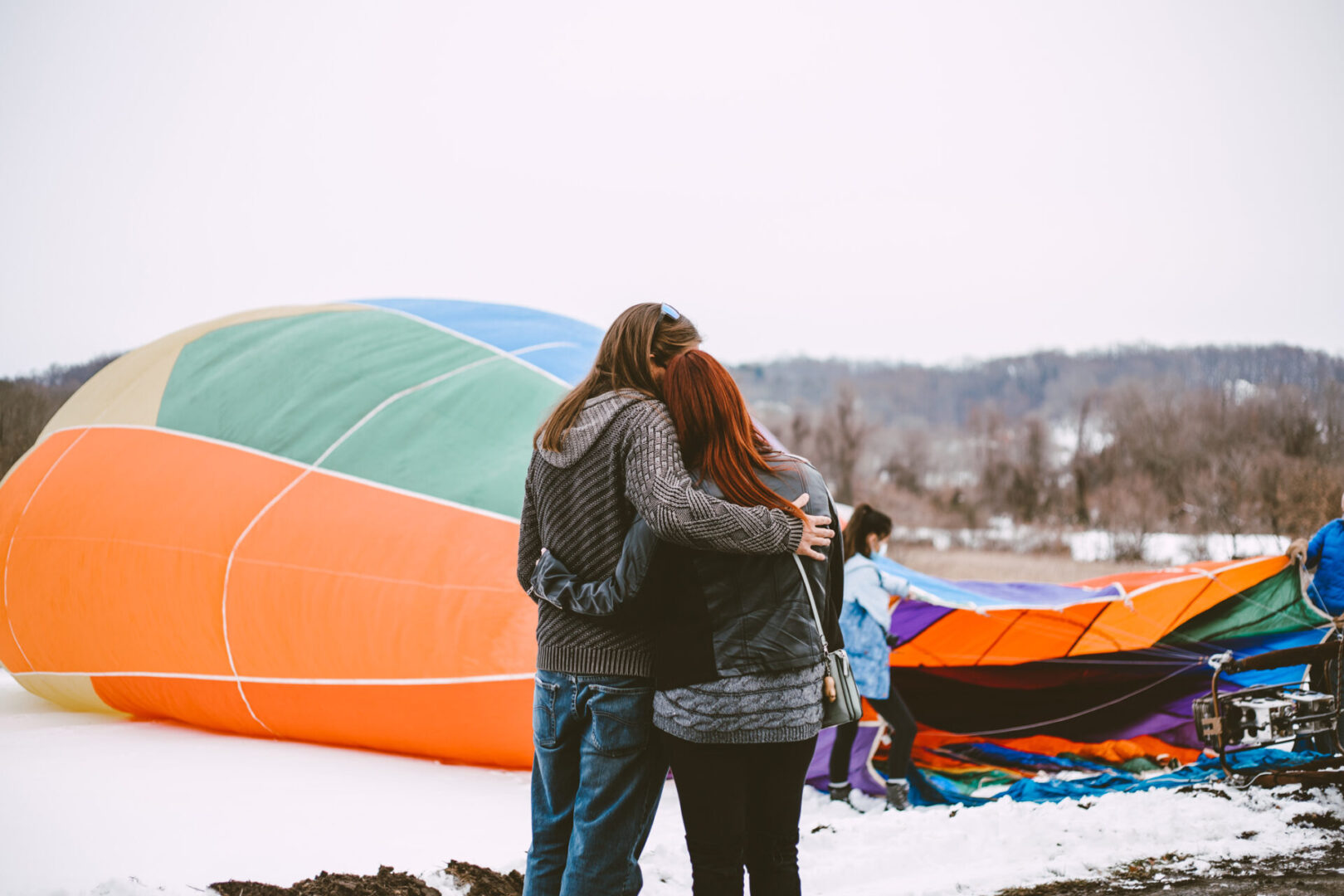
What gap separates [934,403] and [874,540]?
3154 cm

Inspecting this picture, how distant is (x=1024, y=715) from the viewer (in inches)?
184

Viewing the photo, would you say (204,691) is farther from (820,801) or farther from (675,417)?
(675,417)

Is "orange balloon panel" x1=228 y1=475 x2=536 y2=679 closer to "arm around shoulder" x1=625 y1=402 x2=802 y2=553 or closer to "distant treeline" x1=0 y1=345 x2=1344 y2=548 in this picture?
"distant treeline" x1=0 y1=345 x2=1344 y2=548

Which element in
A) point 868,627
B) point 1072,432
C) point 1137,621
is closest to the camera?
point 868,627

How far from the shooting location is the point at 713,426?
1.87 meters

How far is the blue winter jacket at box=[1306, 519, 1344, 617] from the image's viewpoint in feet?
13.9

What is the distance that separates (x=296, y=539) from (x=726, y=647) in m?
2.33

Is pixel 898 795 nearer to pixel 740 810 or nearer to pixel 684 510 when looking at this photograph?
pixel 740 810

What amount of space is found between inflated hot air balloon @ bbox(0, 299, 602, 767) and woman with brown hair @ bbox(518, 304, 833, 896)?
1494 mm

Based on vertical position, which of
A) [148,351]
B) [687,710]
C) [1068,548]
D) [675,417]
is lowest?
[1068,548]

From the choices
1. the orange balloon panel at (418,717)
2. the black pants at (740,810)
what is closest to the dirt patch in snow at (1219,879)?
the black pants at (740,810)

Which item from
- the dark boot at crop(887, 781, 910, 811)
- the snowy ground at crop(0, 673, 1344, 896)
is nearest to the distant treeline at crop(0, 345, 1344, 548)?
the snowy ground at crop(0, 673, 1344, 896)

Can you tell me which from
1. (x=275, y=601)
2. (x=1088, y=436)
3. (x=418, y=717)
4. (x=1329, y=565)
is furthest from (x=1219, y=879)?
(x=1088, y=436)

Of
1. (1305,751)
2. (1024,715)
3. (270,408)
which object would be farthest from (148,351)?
(1305,751)
